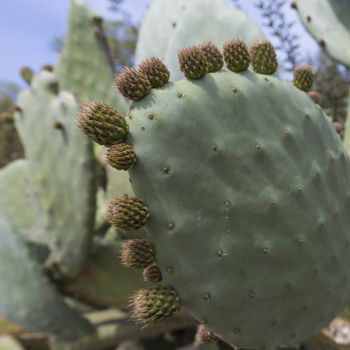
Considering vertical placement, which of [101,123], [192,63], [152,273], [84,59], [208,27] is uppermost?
[192,63]

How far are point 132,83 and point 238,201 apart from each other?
0.33 m

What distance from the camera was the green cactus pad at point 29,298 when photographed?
8.47 feet

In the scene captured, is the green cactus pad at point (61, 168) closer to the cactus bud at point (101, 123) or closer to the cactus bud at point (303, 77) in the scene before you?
the cactus bud at point (303, 77)

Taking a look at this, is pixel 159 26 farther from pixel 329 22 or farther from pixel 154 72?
pixel 154 72

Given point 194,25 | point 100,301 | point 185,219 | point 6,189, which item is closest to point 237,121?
point 185,219

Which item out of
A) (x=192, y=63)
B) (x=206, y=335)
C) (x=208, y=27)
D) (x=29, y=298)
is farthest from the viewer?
(x=29, y=298)

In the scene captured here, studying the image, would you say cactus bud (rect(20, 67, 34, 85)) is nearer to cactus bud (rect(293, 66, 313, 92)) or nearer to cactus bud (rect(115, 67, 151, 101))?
cactus bud (rect(293, 66, 313, 92))

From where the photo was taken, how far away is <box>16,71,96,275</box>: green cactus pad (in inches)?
91.3

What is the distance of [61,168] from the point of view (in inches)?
95.4

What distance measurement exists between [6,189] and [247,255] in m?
2.23

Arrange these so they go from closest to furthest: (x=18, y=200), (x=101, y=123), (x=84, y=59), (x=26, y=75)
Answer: (x=101, y=123) < (x=26, y=75) < (x=84, y=59) < (x=18, y=200)

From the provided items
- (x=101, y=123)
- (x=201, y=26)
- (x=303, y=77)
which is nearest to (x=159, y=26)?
(x=201, y=26)

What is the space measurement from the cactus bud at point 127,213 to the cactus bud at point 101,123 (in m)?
0.12

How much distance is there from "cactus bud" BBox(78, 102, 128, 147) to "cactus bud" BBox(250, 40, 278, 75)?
17.5 inches
